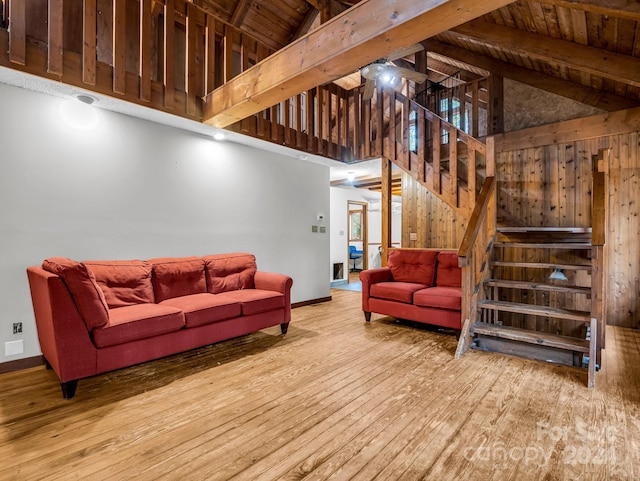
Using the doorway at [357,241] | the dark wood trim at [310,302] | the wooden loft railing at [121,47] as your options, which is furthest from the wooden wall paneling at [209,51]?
the doorway at [357,241]

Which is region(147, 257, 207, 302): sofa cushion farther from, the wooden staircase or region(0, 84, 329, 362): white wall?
the wooden staircase

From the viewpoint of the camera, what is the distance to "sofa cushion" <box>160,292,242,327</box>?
2992mm

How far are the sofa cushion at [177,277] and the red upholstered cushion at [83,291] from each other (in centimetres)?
90

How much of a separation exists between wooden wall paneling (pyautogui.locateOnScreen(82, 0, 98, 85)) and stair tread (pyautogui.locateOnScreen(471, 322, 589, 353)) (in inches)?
169

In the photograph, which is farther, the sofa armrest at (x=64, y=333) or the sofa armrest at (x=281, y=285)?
the sofa armrest at (x=281, y=285)

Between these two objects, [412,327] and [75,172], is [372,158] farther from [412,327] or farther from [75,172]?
[75,172]

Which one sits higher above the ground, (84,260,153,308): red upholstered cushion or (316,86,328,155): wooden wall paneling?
(316,86,328,155): wooden wall paneling

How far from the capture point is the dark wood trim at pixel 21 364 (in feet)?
9.10

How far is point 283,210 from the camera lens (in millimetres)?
5160

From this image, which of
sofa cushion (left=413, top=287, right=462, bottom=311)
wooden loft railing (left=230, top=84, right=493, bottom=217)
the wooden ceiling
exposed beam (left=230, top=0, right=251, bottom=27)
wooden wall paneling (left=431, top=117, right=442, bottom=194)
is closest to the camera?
the wooden ceiling

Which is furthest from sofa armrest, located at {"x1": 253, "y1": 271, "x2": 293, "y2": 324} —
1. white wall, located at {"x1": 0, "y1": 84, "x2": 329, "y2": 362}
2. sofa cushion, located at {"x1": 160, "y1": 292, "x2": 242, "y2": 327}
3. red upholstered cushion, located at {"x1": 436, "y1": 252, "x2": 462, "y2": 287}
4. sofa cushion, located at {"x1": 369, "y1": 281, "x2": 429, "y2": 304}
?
red upholstered cushion, located at {"x1": 436, "y1": 252, "x2": 462, "y2": 287}

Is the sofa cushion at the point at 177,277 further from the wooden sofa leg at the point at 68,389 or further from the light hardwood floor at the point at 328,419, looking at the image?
the wooden sofa leg at the point at 68,389

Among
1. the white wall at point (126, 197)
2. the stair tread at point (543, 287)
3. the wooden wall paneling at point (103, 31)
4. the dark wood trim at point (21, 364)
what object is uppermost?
the wooden wall paneling at point (103, 31)

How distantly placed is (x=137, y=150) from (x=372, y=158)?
11.5 ft
